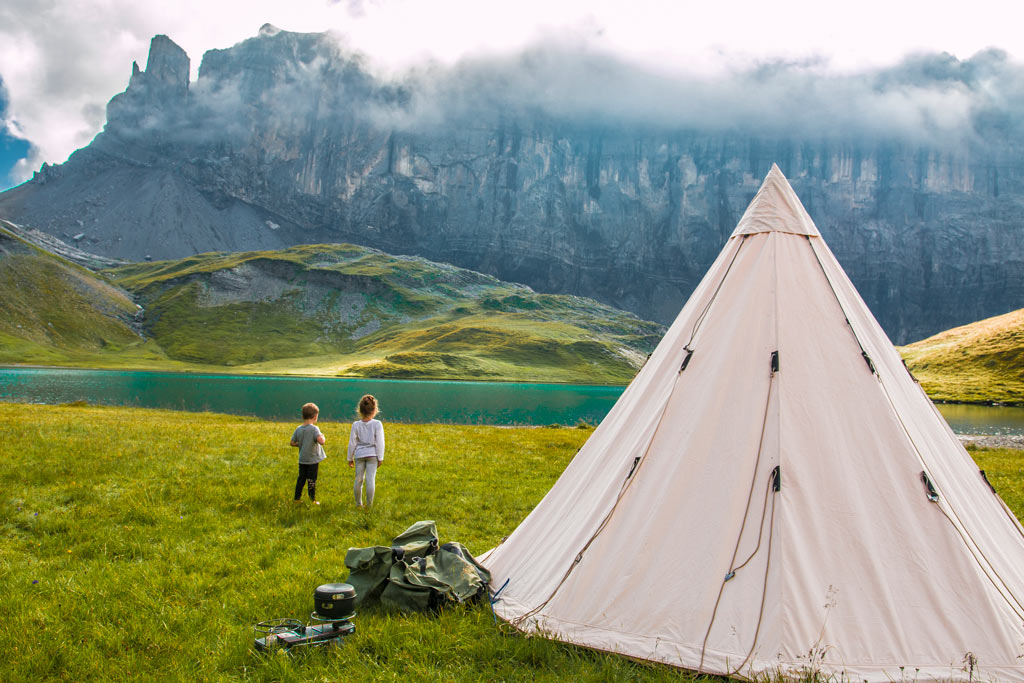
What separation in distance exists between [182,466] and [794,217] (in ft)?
52.8

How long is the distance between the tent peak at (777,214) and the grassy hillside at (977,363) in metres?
124

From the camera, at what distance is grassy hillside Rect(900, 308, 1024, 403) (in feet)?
365

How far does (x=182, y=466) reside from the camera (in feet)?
50.5

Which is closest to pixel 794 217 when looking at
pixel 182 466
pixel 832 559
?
pixel 832 559

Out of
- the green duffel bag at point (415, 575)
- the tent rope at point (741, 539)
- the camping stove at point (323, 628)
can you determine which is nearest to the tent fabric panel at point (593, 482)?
the green duffel bag at point (415, 575)

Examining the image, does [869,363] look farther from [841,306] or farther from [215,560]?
[215,560]

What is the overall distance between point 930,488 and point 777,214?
392cm

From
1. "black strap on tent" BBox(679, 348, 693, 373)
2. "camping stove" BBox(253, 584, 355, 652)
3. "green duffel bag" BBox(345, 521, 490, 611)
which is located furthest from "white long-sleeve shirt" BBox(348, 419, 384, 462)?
"black strap on tent" BBox(679, 348, 693, 373)

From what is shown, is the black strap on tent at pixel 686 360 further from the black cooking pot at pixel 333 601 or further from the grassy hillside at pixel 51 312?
the grassy hillside at pixel 51 312

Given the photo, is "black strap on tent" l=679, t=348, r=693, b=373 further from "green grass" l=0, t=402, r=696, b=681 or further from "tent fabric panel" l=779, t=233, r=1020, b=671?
"green grass" l=0, t=402, r=696, b=681

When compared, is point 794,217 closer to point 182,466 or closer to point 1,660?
point 1,660

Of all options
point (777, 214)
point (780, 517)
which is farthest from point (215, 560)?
point (777, 214)

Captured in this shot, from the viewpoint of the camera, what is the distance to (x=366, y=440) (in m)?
12.0

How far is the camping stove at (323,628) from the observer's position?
19.1 ft
